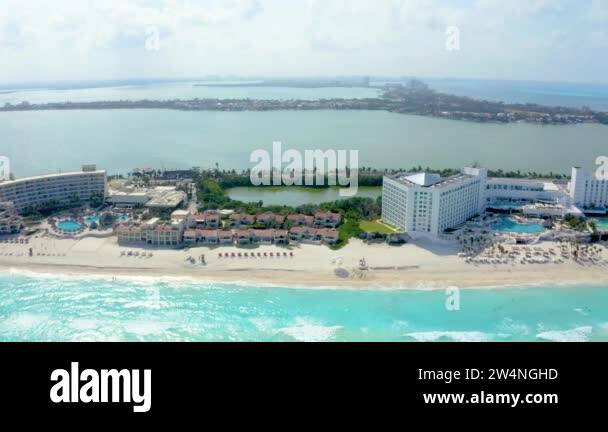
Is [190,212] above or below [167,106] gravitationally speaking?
below

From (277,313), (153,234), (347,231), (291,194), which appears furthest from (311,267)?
(291,194)

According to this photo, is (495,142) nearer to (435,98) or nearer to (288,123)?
(288,123)

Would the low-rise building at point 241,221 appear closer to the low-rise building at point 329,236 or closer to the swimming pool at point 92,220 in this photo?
the low-rise building at point 329,236

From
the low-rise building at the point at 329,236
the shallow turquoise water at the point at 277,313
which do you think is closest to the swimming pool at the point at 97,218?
the shallow turquoise water at the point at 277,313

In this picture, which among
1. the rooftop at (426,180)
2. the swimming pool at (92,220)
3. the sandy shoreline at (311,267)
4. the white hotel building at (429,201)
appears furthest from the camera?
the swimming pool at (92,220)

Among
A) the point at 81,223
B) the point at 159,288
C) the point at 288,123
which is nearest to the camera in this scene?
the point at 159,288

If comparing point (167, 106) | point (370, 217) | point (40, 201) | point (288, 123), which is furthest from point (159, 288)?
point (167, 106)

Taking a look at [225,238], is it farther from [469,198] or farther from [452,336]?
[469,198]

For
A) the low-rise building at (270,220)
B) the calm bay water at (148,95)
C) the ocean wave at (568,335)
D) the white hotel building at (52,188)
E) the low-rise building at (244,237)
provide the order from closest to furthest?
the ocean wave at (568,335) < the low-rise building at (244,237) < the low-rise building at (270,220) < the white hotel building at (52,188) < the calm bay water at (148,95)
